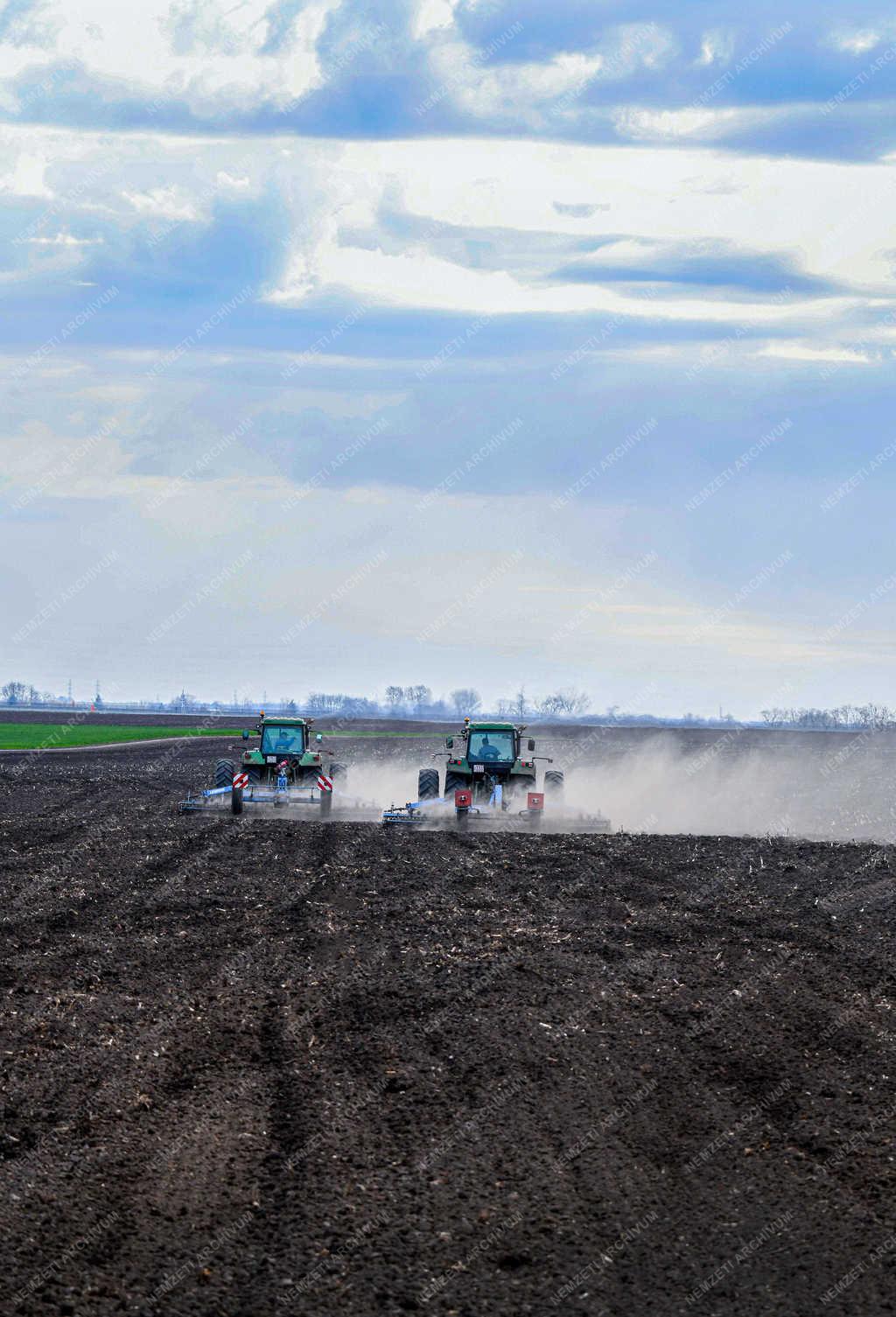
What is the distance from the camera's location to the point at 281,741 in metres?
40.4

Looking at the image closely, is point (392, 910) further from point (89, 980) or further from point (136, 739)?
point (136, 739)

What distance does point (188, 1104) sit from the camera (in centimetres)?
1104

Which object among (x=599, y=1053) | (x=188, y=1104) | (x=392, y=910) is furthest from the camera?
→ (x=392, y=910)

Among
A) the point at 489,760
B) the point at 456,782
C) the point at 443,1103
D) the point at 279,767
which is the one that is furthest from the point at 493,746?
the point at 443,1103

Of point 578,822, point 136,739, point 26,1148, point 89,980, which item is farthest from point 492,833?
point 136,739

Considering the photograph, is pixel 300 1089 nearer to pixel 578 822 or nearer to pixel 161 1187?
pixel 161 1187

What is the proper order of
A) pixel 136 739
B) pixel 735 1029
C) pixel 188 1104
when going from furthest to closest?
1. pixel 136 739
2. pixel 735 1029
3. pixel 188 1104

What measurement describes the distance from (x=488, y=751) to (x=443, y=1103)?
26.3 m

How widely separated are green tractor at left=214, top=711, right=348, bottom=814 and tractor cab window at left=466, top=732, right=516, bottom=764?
3.89 meters

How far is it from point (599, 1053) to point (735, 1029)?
5.37 ft

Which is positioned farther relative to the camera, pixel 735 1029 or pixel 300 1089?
pixel 735 1029

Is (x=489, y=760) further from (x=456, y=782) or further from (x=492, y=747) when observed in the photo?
(x=456, y=782)

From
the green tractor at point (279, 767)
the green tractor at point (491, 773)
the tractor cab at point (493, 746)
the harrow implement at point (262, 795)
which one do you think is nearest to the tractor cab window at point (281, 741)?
the green tractor at point (279, 767)

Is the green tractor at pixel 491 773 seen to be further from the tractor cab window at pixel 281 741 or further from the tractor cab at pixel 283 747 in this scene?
the tractor cab window at pixel 281 741
